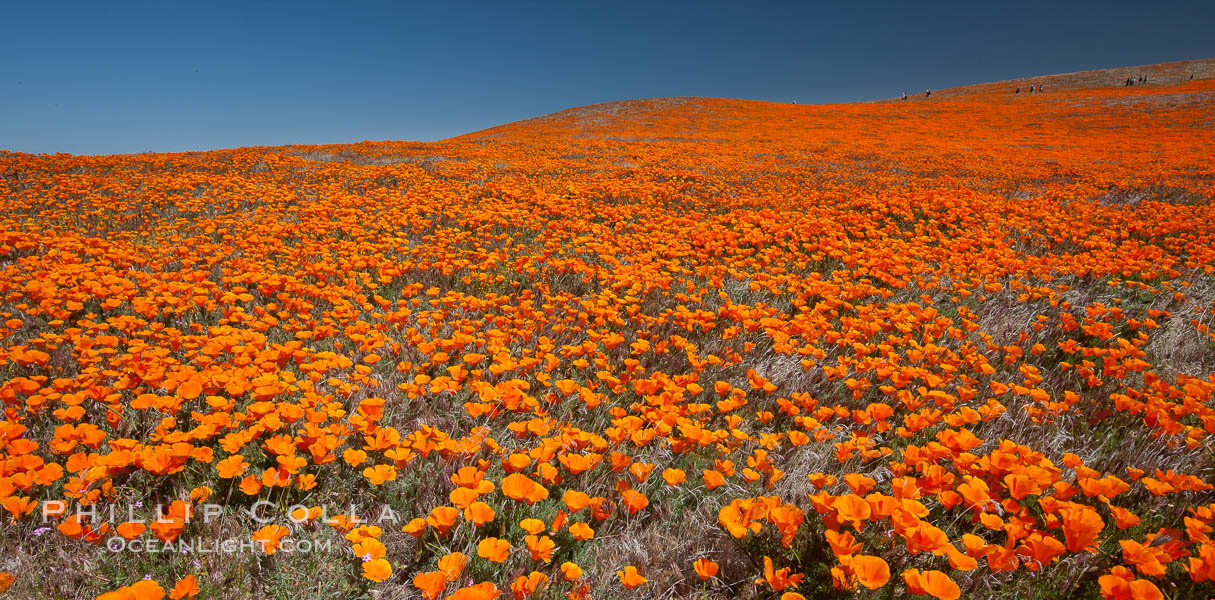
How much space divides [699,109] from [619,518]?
42877 mm

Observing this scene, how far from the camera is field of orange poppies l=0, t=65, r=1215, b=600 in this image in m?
1.96

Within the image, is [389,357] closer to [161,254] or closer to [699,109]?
[161,254]

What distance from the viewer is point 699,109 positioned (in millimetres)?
41250

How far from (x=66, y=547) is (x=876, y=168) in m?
17.5

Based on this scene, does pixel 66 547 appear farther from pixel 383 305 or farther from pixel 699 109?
pixel 699 109

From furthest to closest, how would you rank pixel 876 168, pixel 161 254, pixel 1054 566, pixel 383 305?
pixel 876 168, pixel 161 254, pixel 383 305, pixel 1054 566

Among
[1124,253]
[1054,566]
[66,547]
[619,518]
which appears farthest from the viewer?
[1124,253]

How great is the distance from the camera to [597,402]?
282cm

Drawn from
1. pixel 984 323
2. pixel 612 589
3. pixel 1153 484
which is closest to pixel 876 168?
pixel 984 323

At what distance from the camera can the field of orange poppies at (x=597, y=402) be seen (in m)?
1.96

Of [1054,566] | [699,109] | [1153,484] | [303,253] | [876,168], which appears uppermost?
[699,109]

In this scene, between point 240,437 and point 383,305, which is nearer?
point 240,437

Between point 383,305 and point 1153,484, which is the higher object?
point 383,305

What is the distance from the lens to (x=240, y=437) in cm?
225
